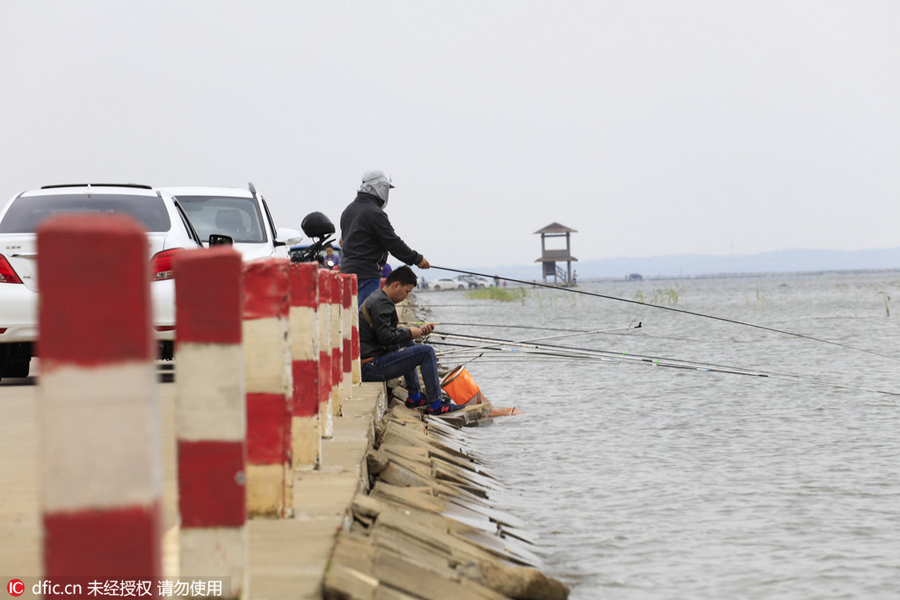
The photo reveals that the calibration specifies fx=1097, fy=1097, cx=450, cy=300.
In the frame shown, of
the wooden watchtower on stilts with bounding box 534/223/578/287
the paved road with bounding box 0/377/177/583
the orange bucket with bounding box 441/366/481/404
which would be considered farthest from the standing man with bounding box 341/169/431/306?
the wooden watchtower on stilts with bounding box 534/223/578/287

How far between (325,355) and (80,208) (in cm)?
399

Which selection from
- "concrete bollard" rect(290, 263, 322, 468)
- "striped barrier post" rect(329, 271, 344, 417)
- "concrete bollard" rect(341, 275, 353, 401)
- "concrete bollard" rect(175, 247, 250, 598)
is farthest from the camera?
"concrete bollard" rect(341, 275, 353, 401)

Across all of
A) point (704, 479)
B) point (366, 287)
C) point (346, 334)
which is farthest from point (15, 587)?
point (366, 287)

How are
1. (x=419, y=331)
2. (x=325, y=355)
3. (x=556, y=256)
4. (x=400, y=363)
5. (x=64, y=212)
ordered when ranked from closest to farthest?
(x=325, y=355), (x=64, y=212), (x=419, y=331), (x=400, y=363), (x=556, y=256)

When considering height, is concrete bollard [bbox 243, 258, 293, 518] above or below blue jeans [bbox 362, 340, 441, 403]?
above

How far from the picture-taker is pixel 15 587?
3.27 meters

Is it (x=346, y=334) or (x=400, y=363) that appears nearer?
(x=346, y=334)

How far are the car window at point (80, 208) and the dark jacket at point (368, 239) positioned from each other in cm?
160

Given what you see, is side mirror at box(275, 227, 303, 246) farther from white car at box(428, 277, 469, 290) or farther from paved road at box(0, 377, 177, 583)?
white car at box(428, 277, 469, 290)

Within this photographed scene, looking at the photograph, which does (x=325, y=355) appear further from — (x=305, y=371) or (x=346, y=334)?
(x=346, y=334)

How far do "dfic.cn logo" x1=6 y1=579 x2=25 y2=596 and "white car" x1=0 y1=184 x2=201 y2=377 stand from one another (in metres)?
4.94

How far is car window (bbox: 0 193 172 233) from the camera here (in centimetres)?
911

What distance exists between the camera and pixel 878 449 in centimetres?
977

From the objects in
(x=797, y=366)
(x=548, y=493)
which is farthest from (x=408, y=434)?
(x=797, y=366)
